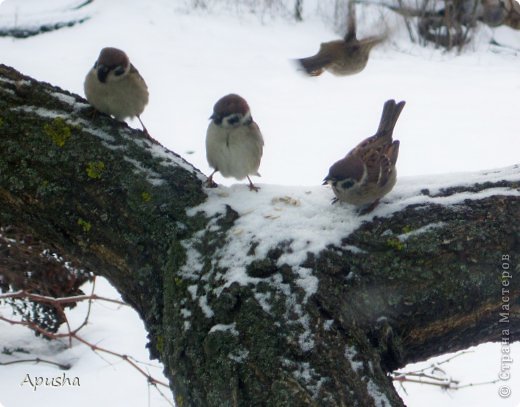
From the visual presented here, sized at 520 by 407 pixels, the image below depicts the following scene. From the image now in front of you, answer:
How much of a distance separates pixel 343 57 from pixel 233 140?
844 mm

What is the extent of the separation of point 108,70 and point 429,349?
156cm

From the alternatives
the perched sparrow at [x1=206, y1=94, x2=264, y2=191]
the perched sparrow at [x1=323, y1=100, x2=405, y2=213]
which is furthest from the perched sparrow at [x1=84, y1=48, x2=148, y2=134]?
the perched sparrow at [x1=323, y1=100, x2=405, y2=213]

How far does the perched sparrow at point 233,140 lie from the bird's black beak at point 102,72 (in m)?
0.43

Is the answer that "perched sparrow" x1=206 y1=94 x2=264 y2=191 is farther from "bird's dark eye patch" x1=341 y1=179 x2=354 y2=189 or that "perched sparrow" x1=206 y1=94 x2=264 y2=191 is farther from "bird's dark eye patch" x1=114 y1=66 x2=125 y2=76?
"bird's dark eye patch" x1=341 y1=179 x2=354 y2=189

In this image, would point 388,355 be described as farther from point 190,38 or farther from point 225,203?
point 190,38

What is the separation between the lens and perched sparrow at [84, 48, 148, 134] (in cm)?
261

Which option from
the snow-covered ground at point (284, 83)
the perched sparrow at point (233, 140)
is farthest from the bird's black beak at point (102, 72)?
the snow-covered ground at point (284, 83)

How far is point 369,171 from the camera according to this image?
2.41 m

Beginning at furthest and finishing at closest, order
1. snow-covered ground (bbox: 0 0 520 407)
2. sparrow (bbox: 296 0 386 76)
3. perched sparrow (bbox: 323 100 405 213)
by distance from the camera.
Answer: snow-covered ground (bbox: 0 0 520 407) → sparrow (bbox: 296 0 386 76) → perched sparrow (bbox: 323 100 405 213)

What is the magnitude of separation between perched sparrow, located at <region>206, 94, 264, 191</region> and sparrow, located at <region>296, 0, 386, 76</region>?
60 centimetres

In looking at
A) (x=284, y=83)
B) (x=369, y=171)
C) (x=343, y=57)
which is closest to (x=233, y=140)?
(x=369, y=171)

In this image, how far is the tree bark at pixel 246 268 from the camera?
1.76 m

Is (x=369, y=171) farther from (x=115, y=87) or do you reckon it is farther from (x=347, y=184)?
(x=115, y=87)

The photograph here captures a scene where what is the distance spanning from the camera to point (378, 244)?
204 centimetres
